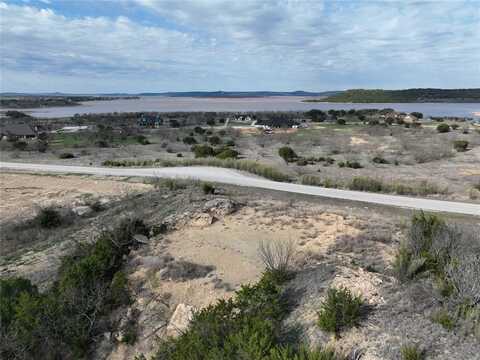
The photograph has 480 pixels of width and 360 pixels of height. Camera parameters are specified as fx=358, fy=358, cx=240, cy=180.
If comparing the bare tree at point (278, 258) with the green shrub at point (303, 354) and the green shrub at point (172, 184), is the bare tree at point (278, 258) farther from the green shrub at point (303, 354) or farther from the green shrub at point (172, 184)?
the green shrub at point (172, 184)

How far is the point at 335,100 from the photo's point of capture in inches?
7096

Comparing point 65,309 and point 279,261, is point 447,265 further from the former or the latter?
point 65,309

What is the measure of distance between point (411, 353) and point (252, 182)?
1487cm

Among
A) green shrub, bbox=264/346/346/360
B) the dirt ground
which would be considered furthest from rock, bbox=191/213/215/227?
green shrub, bbox=264/346/346/360

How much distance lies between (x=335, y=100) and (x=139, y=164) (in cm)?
16600

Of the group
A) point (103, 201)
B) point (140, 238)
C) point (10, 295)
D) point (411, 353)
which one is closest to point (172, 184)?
point (103, 201)

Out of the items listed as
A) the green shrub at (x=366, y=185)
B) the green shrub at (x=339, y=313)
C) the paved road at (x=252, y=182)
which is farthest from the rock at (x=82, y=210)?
the green shrub at (x=339, y=313)

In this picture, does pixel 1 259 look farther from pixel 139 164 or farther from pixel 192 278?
pixel 139 164

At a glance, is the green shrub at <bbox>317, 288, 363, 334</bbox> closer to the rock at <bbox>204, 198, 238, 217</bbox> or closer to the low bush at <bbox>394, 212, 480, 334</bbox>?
the low bush at <bbox>394, 212, 480, 334</bbox>

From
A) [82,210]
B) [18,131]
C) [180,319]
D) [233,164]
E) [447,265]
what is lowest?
[18,131]

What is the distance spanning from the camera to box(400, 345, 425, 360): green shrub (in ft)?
16.5

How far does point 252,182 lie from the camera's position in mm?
19609

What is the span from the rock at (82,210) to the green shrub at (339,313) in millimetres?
13094

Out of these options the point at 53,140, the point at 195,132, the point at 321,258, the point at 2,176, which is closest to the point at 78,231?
the point at 321,258
